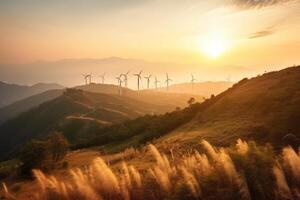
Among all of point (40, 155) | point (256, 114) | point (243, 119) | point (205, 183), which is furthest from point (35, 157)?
point (205, 183)

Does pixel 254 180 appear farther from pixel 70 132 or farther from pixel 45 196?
pixel 70 132

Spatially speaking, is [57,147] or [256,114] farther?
[256,114]

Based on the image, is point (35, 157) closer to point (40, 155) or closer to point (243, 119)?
point (40, 155)

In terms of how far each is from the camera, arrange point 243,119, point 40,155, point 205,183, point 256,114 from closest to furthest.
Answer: point 205,183
point 40,155
point 243,119
point 256,114

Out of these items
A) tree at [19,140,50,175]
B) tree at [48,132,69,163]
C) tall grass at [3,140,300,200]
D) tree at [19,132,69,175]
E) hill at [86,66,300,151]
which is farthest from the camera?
tree at [48,132,69,163]

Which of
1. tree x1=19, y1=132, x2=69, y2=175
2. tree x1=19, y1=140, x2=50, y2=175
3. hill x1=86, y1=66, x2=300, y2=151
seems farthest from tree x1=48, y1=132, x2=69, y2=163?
hill x1=86, y1=66, x2=300, y2=151

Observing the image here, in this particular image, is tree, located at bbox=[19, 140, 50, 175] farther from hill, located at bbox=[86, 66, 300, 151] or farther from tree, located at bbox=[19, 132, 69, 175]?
hill, located at bbox=[86, 66, 300, 151]

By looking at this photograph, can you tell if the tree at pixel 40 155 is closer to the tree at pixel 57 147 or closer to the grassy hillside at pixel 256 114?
the tree at pixel 57 147

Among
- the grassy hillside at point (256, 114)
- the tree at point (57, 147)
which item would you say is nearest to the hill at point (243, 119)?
the grassy hillside at point (256, 114)

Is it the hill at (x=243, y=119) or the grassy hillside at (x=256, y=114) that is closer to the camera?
the grassy hillside at (x=256, y=114)
